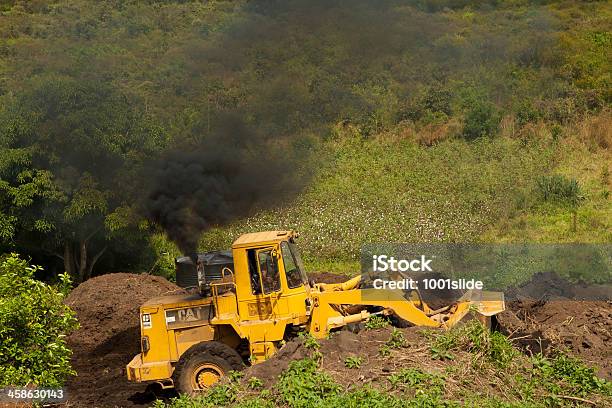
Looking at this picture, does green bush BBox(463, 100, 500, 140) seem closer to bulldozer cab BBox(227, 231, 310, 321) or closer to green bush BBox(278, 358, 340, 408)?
bulldozer cab BBox(227, 231, 310, 321)

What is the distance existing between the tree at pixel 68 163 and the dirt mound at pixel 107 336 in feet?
6.25

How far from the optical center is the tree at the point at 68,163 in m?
23.1

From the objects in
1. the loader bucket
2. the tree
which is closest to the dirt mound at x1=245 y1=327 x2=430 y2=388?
the loader bucket

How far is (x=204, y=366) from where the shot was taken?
13.1m

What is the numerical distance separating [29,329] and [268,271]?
3.73 m

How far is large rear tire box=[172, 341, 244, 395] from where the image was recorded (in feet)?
42.6

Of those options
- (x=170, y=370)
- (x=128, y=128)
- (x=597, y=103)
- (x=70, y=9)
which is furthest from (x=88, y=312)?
(x=70, y=9)

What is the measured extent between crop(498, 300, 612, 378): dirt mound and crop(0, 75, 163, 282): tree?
11.4 metres

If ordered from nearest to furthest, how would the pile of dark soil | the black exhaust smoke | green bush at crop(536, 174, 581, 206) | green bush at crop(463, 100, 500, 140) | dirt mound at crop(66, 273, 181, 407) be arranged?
1. dirt mound at crop(66, 273, 181, 407)
2. the black exhaust smoke
3. the pile of dark soil
4. green bush at crop(536, 174, 581, 206)
5. green bush at crop(463, 100, 500, 140)

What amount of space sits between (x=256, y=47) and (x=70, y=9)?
86.6ft

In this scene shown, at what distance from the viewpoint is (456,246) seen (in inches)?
998

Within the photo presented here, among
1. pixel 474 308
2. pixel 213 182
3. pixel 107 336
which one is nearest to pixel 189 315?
pixel 213 182

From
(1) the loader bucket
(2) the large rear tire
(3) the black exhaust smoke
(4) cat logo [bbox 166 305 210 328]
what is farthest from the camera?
(3) the black exhaust smoke

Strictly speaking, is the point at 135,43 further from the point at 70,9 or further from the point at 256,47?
the point at 256,47
